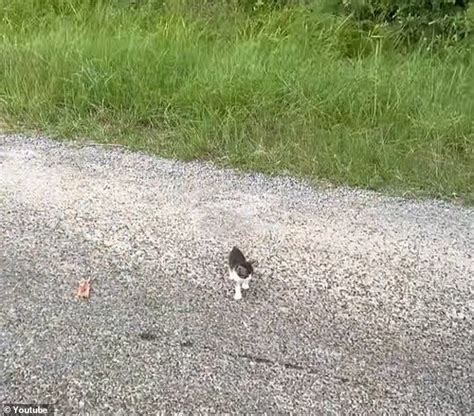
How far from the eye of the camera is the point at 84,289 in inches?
117

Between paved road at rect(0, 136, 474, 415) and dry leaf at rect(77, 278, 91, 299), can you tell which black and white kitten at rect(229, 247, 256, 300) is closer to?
paved road at rect(0, 136, 474, 415)

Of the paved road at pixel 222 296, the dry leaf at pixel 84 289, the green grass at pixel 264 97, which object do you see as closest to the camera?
the paved road at pixel 222 296

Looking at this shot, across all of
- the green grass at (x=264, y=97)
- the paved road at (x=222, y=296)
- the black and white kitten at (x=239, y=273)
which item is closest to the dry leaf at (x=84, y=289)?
the paved road at (x=222, y=296)

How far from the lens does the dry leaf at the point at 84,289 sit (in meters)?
2.92

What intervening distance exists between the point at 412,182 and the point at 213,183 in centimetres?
136

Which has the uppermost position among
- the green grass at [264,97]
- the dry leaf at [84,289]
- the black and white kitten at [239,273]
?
the green grass at [264,97]

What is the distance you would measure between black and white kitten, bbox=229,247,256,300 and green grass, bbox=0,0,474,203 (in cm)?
132

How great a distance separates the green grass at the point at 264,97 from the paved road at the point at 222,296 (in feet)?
1.21

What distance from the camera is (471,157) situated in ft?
14.1

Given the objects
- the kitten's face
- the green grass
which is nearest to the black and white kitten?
the kitten's face

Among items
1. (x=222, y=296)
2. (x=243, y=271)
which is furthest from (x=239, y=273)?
(x=222, y=296)

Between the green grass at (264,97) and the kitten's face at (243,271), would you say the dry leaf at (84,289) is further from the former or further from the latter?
the green grass at (264,97)

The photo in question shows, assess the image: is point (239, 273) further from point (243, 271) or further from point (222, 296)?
point (222, 296)

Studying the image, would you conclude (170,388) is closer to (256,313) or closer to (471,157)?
(256,313)
